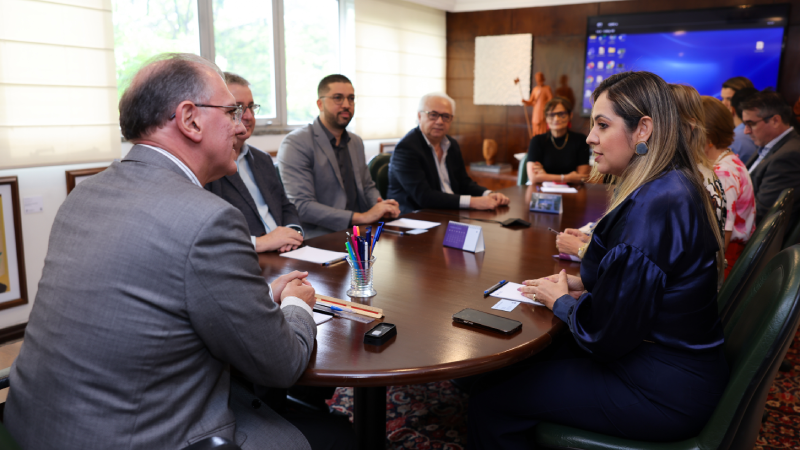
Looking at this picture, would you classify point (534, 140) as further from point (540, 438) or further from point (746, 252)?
point (540, 438)

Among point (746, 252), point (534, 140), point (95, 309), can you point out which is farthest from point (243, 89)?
point (534, 140)

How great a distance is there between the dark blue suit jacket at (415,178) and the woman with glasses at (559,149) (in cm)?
109

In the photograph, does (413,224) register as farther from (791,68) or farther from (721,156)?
(791,68)

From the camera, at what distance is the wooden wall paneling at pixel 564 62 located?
19.1ft

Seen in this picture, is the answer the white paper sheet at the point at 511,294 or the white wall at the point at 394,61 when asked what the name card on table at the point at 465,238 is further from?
the white wall at the point at 394,61

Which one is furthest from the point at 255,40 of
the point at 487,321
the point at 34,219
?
the point at 487,321

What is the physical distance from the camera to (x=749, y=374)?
1161 millimetres

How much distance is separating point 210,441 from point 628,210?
1.04 m

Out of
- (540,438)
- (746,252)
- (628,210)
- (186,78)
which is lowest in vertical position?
(540,438)

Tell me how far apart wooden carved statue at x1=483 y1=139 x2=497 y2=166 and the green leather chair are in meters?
4.98

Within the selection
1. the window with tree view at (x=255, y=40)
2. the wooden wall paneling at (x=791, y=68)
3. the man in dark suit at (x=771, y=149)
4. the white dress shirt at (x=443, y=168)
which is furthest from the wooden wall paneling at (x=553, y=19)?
the white dress shirt at (x=443, y=168)

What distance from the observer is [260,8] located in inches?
190

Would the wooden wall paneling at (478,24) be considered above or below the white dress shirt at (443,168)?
above

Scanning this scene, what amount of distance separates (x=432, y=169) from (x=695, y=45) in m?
3.46
